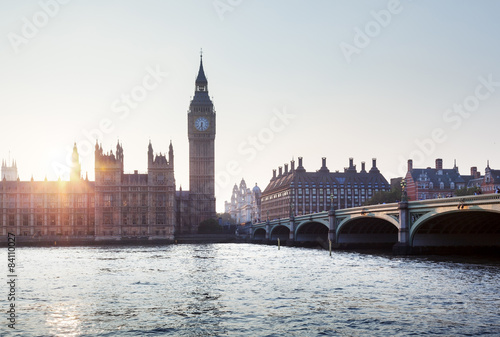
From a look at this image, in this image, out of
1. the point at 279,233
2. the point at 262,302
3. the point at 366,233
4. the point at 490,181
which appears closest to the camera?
the point at 262,302

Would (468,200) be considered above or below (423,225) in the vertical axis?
above

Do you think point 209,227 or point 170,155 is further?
point 209,227

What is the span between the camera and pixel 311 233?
124 meters

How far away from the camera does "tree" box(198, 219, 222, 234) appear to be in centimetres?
17175

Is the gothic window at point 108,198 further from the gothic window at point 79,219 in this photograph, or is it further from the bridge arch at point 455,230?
the bridge arch at point 455,230

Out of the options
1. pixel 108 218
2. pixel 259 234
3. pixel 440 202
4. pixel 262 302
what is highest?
pixel 440 202

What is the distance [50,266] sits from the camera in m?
62.0

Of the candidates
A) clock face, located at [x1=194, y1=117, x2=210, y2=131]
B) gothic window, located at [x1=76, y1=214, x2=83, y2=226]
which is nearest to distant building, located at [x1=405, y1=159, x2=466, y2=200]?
clock face, located at [x1=194, y1=117, x2=210, y2=131]

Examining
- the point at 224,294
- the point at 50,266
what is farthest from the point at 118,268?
the point at 224,294

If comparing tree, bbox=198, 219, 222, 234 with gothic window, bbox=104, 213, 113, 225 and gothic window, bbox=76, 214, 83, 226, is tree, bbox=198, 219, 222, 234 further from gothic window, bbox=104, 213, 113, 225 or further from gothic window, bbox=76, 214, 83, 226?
gothic window, bbox=76, 214, 83, 226

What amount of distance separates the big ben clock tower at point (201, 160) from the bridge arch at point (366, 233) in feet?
301

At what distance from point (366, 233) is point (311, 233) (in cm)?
2649

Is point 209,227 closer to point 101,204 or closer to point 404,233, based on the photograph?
point 101,204

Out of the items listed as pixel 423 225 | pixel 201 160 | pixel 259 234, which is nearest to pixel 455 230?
pixel 423 225
